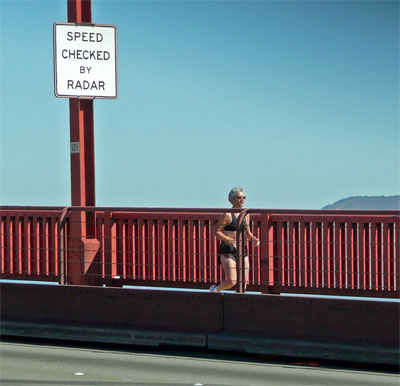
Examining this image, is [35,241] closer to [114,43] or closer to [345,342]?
[114,43]

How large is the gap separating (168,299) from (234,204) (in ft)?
5.23

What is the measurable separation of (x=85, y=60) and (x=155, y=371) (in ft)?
18.5

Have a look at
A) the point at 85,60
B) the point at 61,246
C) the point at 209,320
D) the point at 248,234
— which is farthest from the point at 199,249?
the point at 85,60

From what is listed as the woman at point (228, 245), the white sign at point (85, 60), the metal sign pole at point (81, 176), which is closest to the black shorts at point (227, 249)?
the woman at point (228, 245)

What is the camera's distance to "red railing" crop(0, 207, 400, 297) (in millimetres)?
11977

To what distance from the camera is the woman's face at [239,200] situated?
41.2 ft

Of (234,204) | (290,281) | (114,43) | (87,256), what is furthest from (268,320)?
(114,43)

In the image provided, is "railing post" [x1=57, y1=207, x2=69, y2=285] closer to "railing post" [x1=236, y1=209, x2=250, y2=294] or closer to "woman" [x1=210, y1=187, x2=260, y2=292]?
"woman" [x1=210, y1=187, x2=260, y2=292]

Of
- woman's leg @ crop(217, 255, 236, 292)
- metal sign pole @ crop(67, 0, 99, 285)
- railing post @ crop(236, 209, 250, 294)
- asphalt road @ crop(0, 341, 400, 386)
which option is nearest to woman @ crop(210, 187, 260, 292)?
woman's leg @ crop(217, 255, 236, 292)

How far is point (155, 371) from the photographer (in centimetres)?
1061

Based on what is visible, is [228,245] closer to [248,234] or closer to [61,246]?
[248,234]

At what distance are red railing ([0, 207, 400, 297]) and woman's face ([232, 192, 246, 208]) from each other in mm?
340

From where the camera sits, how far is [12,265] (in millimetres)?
14516

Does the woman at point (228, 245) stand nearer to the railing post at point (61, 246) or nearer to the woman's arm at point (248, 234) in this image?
the woman's arm at point (248, 234)
